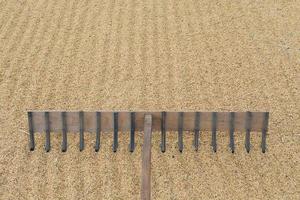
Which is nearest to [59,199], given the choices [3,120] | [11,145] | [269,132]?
[11,145]

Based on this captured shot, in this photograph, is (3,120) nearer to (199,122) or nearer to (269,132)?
(199,122)

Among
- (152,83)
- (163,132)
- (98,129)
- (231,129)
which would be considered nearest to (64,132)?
(98,129)

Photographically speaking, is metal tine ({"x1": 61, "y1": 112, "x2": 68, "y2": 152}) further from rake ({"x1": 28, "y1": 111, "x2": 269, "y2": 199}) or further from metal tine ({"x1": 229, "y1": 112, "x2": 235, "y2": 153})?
metal tine ({"x1": 229, "y1": 112, "x2": 235, "y2": 153})

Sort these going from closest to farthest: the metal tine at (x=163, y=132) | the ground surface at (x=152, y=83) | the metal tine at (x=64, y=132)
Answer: the ground surface at (x=152, y=83), the metal tine at (x=163, y=132), the metal tine at (x=64, y=132)

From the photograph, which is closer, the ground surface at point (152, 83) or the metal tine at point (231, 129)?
the ground surface at point (152, 83)

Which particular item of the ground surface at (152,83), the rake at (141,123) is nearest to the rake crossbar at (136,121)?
the rake at (141,123)

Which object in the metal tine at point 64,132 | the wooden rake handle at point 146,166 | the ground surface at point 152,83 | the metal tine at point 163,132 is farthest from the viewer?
the metal tine at point 64,132

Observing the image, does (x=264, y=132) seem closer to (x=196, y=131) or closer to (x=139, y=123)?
(x=196, y=131)

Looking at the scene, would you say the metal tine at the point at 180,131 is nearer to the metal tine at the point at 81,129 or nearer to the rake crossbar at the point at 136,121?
the rake crossbar at the point at 136,121
